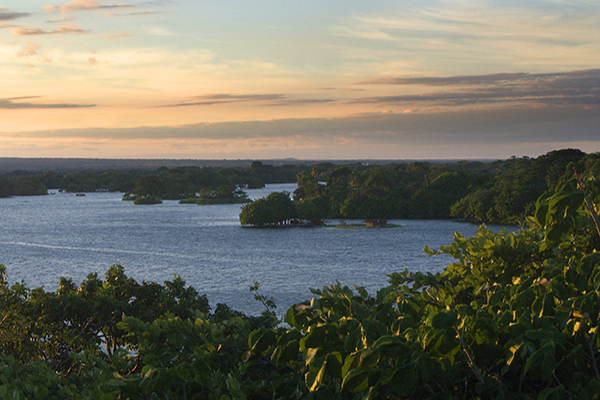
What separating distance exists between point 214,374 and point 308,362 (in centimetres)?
109

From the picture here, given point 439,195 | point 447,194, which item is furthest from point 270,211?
point 447,194

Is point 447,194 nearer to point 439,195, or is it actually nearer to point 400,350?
point 439,195

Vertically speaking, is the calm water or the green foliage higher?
the green foliage

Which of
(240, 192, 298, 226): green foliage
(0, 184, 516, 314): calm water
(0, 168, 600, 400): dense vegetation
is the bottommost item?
(0, 184, 516, 314): calm water

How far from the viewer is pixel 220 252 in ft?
267

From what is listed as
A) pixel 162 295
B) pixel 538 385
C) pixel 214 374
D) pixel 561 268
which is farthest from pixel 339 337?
pixel 162 295

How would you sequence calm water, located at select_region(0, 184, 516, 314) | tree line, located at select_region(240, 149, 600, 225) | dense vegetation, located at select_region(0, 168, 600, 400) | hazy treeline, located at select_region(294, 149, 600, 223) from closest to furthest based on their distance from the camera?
dense vegetation, located at select_region(0, 168, 600, 400)
calm water, located at select_region(0, 184, 516, 314)
tree line, located at select_region(240, 149, 600, 225)
hazy treeline, located at select_region(294, 149, 600, 223)

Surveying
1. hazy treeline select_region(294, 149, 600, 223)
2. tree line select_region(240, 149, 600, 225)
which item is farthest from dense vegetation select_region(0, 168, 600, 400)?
hazy treeline select_region(294, 149, 600, 223)

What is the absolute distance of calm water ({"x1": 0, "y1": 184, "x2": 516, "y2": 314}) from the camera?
6047cm

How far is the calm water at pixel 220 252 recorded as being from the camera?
60469 mm

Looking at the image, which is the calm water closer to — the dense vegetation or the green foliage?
the green foliage

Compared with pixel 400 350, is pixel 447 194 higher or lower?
lower

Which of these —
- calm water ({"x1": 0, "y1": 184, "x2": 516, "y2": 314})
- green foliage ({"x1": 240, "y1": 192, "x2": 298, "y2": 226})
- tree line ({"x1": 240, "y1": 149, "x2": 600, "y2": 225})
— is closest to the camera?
calm water ({"x1": 0, "y1": 184, "x2": 516, "y2": 314})

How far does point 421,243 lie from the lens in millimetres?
87438
